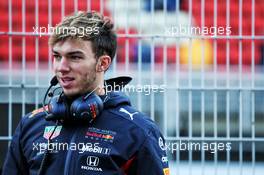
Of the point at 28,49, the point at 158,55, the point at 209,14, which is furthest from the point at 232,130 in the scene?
the point at 28,49

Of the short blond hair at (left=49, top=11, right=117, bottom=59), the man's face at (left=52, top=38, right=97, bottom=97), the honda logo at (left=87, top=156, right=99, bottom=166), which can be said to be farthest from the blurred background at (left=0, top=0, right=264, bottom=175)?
the honda logo at (left=87, top=156, right=99, bottom=166)

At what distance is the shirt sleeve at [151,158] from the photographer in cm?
246

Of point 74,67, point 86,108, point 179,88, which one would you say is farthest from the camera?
point 179,88

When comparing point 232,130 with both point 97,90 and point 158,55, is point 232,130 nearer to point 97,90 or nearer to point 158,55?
point 158,55

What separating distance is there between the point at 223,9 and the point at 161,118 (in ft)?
6.19

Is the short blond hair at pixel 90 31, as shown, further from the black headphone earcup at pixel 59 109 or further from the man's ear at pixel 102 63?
the black headphone earcup at pixel 59 109

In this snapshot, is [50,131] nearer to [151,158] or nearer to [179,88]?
[151,158]

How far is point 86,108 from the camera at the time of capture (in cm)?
243

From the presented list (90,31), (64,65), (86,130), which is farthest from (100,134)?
(90,31)

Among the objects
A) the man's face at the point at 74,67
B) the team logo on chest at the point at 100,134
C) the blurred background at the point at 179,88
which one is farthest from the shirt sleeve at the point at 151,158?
the blurred background at the point at 179,88

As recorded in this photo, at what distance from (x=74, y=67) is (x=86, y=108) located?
0.20m

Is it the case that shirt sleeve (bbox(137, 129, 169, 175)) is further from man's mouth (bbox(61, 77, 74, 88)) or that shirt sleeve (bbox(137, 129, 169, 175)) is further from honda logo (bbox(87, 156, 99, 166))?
man's mouth (bbox(61, 77, 74, 88))

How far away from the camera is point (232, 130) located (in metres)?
4.41

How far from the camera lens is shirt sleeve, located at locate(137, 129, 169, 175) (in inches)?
97.0
